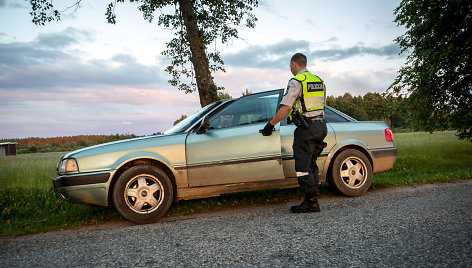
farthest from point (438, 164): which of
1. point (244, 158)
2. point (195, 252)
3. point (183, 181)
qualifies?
point (195, 252)

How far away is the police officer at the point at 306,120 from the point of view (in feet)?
14.3

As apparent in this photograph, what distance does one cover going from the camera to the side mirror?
14.5ft

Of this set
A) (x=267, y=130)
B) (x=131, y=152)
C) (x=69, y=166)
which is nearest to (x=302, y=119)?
(x=267, y=130)

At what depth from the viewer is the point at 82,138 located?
102ft

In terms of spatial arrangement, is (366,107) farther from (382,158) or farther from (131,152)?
(131,152)

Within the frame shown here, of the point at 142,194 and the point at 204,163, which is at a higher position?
the point at 204,163

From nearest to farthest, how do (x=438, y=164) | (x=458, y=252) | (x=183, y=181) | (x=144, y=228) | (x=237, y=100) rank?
1. (x=458, y=252)
2. (x=144, y=228)
3. (x=183, y=181)
4. (x=237, y=100)
5. (x=438, y=164)

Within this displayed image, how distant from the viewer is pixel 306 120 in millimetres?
4449

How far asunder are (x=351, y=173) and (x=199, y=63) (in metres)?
5.27

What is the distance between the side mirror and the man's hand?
78 centimetres

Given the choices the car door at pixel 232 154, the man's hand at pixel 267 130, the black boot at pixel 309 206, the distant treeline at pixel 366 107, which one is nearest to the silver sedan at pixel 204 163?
the car door at pixel 232 154

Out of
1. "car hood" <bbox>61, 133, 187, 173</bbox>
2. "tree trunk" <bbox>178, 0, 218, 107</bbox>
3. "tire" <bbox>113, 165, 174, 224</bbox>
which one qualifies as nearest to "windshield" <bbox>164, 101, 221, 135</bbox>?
"car hood" <bbox>61, 133, 187, 173</bbox>

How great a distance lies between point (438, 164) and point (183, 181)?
8.94m

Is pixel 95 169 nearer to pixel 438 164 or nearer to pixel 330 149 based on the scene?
pixel 330 149
